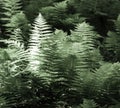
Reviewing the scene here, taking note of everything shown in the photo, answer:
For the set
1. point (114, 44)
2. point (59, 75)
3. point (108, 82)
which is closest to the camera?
point (108, 82)

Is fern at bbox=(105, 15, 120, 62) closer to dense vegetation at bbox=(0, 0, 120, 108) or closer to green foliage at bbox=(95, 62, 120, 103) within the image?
dense vegetation at bbox=(0, 0, 120, 108)

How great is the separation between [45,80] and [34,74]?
5.4 inches

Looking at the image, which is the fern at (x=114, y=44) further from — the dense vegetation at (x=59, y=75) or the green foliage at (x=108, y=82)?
the green foliage at (x=108, y=82)

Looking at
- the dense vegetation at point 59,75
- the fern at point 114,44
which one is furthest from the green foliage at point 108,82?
the fern at point 114,44

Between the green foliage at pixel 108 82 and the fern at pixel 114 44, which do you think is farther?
the fern at pixel 114 44

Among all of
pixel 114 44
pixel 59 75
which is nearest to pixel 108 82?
pixel 59 75

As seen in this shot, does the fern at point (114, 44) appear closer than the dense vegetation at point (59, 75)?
No

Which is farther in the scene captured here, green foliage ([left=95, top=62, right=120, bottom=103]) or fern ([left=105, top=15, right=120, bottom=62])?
fern ([left=105, top=15, right=120, bottom=62])

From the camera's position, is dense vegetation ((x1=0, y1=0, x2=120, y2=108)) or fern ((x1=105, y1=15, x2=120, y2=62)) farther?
fern ((x1=105, y1=15, x2=120, y2=62))

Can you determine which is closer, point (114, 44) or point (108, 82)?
point (108, 82)

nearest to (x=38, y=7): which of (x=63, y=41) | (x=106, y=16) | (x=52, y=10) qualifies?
(x=52, y=10)

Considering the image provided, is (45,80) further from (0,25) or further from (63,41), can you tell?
(0,25)

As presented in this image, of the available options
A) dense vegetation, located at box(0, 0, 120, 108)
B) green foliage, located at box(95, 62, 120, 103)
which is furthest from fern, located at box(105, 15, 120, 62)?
green foliage, located at box(95, 62, 120, 103)

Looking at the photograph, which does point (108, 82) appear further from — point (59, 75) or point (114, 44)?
point (114, 44)
